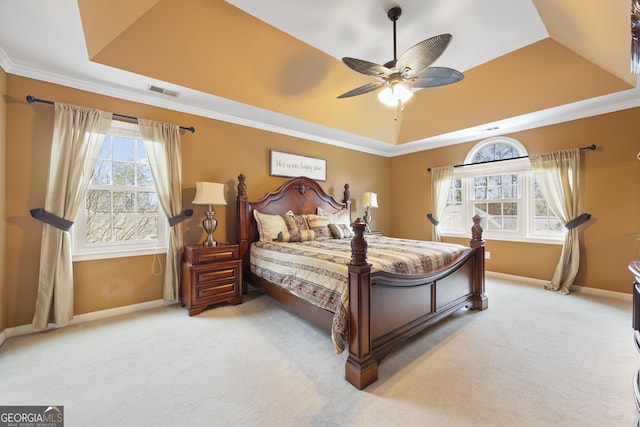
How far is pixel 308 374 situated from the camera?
1858 millimetres

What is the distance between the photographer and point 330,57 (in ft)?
10.9

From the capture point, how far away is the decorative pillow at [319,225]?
392 centimetres

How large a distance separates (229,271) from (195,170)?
1.46 metres

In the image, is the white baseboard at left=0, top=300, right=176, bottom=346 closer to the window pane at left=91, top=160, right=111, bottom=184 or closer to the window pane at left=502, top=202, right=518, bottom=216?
the window pane at left=91, top=160, right=111, bottom=184

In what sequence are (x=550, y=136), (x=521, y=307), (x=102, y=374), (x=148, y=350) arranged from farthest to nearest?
(x=550, y=136) < (x=521, y=307) < (x=148, y=350) < (x=102, y=374)

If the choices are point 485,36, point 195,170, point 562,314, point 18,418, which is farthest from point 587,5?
point 18,418

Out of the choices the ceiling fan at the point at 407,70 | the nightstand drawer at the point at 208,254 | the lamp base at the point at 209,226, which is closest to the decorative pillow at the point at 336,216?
the nightstand drawer at the point at 208,254

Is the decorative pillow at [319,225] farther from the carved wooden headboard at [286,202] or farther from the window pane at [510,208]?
the window pane at [510,208]

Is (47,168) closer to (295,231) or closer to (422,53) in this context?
(295,231)

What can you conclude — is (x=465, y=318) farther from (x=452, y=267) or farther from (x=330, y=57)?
(x=330, y=57)

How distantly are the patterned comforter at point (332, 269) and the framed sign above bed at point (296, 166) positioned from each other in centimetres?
164

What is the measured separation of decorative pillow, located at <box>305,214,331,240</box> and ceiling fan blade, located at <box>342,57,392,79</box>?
227 cm

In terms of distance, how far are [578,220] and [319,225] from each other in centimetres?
375

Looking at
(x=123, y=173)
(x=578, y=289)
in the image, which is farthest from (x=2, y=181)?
(x=578, y=289)
